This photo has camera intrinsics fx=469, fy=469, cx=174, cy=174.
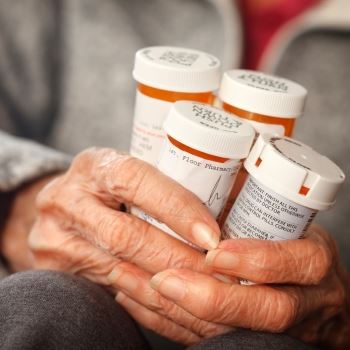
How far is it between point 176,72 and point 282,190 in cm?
17

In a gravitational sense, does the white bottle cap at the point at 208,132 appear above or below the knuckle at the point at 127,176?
above

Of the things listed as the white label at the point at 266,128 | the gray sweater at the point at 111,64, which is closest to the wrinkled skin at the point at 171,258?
the white label at the point at 266,128

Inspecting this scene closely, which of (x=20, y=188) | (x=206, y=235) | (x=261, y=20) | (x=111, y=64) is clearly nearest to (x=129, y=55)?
(x=111, y=64)

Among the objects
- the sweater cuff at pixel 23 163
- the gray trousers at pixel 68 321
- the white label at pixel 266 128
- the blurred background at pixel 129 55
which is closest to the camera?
the gray trousers at pixel 68 321

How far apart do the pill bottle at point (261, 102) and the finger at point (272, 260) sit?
0.08m

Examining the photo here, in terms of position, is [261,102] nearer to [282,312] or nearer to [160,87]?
[160,87]

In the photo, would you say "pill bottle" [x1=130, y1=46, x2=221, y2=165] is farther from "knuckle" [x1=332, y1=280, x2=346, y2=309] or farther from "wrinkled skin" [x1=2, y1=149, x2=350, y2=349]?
"knuckle" [x1=332, y1=280, x2=346, y2=309]

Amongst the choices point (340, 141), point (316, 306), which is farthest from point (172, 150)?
point (340, 141)

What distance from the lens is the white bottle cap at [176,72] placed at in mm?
512

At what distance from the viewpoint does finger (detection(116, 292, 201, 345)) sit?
546mm

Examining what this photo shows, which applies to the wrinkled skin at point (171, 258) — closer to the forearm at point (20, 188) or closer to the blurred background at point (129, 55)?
the forearm at point (20, 188)

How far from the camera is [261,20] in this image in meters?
0.96

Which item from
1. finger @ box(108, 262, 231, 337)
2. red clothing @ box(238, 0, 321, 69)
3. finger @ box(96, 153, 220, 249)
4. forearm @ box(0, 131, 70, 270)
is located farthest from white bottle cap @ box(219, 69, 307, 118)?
red clothing @ box(238, 0, 321, 69)

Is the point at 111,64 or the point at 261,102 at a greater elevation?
the point at 261,102
